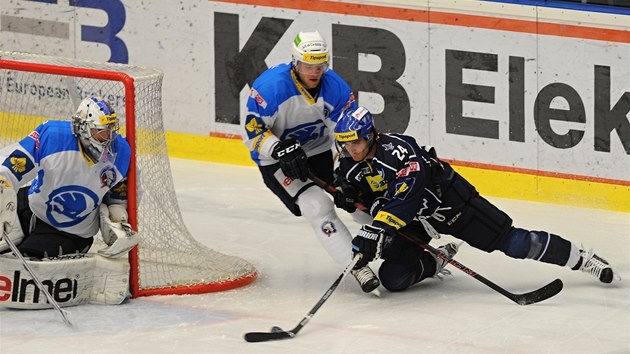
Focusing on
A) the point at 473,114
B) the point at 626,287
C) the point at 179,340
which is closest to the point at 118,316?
the point at 179,340

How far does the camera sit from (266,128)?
6316 millimetres

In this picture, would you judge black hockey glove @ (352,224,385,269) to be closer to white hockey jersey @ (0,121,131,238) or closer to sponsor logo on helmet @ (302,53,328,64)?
sponsor logo on helmet @ (302,53,328,64)

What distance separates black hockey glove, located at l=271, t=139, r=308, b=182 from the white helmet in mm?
319

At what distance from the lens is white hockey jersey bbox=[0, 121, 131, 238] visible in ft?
19.3

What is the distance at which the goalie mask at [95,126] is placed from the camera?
585 cm

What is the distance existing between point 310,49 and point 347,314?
3.35 ft

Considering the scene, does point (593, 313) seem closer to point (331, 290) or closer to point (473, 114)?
point (331, 290)

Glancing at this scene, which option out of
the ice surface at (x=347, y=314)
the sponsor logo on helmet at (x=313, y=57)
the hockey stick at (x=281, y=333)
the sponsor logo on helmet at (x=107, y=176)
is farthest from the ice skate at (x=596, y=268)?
the sponsor logo on helmet at (x=107, y=176)

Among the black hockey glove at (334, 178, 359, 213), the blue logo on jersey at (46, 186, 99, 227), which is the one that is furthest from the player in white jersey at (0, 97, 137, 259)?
the black hockey glove at (334, 178, 359, 213)

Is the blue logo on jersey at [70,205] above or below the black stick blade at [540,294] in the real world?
above

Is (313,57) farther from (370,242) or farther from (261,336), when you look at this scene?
(261,336)

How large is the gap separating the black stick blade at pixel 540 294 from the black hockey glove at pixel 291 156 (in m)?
0.95

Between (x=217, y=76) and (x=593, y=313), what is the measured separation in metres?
3.07

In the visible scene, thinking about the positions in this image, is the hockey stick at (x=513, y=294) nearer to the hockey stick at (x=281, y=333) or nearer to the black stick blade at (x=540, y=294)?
the black stick blade at (x=540, y=294)
